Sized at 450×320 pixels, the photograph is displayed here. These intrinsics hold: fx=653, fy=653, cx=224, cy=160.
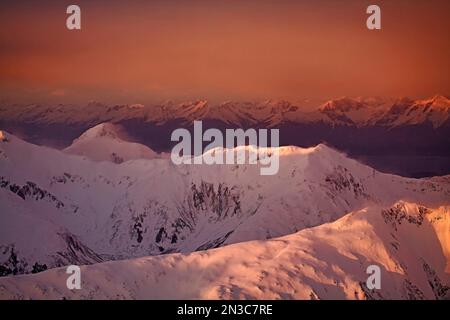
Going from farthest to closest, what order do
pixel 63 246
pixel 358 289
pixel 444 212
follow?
pixel 63 246, pixel 444 212, pixel 358 289
